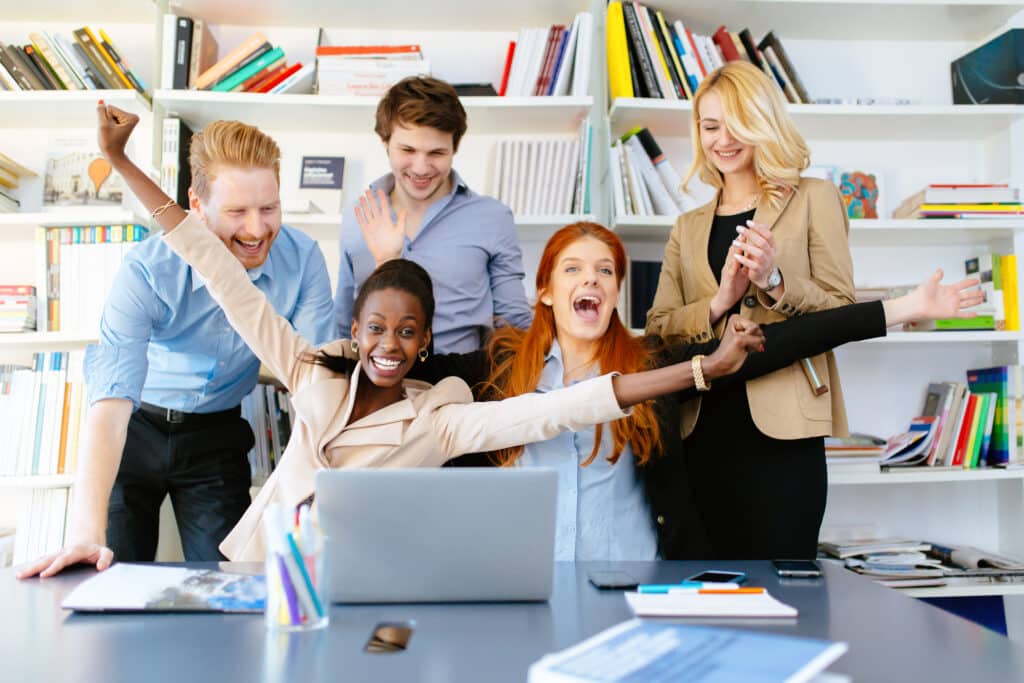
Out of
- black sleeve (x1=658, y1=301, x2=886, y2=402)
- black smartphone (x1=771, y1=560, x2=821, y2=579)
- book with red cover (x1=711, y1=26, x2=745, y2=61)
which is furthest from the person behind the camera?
book with red cover (x1=711, y1=26, x2=745, y2=61)

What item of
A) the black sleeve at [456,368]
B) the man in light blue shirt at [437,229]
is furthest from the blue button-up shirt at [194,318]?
the black sleeve at [456,368]

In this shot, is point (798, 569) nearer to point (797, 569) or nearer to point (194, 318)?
point (797, 569)

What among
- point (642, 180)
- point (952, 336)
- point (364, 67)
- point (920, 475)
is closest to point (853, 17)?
point (642, 180)

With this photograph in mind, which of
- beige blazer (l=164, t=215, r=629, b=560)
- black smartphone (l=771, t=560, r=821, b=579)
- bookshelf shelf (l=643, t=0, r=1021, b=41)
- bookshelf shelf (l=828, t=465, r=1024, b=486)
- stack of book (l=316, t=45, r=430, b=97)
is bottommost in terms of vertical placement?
bookshelf shelf (l=828, t=465, r=1024, b=486)

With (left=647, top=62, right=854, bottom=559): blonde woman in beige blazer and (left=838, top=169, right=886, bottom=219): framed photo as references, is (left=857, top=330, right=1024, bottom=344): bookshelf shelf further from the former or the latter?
(left=647, top=62, right=854, bottom=559): blonde woman in beige blazer

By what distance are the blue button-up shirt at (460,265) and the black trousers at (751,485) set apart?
573mm

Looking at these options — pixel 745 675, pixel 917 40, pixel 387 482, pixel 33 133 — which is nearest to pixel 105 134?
pixel 387 482

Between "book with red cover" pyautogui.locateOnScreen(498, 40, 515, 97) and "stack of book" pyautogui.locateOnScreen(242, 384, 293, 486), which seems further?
"book with red cover" pyautogui.locateOnScreen(498, 40, 515, 97)

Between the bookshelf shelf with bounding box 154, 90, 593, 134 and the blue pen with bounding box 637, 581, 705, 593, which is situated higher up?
the bookshelf shelf with bounding box 154, 90, 593, 134

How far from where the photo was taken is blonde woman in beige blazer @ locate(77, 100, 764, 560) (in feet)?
4.92

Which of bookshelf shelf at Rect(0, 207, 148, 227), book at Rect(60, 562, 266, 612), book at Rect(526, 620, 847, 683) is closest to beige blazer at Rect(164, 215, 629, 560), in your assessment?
book at Rect(60, 562, 266, 612)

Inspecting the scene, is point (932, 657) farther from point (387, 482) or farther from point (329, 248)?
point (329, 248)

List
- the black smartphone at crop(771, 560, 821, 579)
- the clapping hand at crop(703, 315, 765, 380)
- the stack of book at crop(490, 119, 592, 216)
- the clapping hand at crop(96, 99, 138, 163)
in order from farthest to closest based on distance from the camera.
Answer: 1. the stack of book at crop(490, 119, 592, 216)
2. the clapping hand at crop(96, 99, 138, 163)
3. the clapping hand at crop(703, 315, 765, 380)
4. the black smartphone at crop(771, 560, 821, 579)

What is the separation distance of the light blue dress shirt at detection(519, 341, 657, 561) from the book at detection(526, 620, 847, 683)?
930 mm
